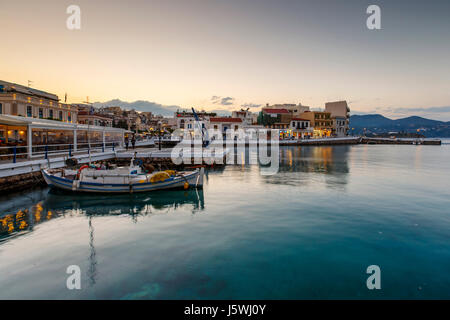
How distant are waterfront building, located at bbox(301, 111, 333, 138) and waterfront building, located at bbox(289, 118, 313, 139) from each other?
12.5 ft

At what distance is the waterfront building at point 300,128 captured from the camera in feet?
340

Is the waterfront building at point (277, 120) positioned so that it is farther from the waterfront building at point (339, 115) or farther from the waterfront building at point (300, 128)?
the waterfront building at point (339, 115)

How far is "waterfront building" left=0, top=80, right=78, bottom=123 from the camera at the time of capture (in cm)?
3469

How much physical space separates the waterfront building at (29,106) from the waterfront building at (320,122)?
91137 millimetres

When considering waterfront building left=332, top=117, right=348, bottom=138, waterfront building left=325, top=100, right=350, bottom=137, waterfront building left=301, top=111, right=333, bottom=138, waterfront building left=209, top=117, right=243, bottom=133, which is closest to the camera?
waterfront building left=209, top=117, right=243, bottom=133

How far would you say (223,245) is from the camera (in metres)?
11.2

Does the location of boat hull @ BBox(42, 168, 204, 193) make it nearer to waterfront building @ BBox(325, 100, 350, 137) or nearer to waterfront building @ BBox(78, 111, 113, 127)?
waterfront building @ BBox(78, 111, 113, 127)

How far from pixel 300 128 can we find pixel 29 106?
9125cm

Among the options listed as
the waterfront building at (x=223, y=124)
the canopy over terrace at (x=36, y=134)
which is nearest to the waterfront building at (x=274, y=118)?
the waterfront building at (x=223, y=124)

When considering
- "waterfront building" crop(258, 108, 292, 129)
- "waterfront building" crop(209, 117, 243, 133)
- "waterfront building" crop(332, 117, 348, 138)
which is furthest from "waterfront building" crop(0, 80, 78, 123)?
"waterfront building" crop(332, 117, 348, 138)

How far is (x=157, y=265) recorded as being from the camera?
931 centimetres

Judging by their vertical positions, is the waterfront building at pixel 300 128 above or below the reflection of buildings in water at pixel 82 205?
above
